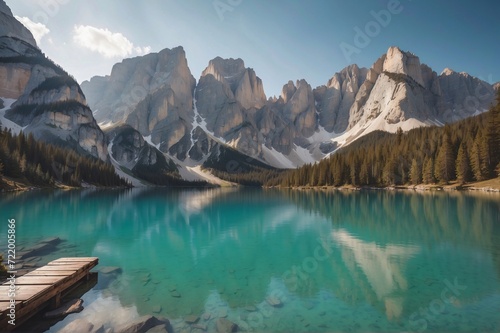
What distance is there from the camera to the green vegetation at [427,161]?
82625mm

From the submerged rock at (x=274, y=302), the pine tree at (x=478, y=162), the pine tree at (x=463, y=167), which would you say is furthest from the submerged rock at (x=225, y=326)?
the pine tree at (x=463, y=167)

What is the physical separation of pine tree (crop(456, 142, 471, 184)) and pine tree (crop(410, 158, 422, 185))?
1407 cm

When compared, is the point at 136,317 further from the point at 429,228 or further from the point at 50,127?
the point at 50,127

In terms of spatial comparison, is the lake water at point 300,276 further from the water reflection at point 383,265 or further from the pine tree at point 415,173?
the pine tree at point 415,173

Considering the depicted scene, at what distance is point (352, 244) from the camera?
23547 mm

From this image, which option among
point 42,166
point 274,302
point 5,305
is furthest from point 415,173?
point 42,166

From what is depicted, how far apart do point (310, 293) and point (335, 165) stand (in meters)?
118

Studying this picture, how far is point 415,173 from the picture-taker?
329 ft

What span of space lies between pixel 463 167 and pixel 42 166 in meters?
152

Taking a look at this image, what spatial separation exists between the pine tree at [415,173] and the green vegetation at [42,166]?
131 metres

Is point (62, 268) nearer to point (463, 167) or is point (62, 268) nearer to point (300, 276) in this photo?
point (300, 276)

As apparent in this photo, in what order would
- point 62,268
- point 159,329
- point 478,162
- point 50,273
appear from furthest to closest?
point 478,162, point 62,268, point 50,273, point 159,329

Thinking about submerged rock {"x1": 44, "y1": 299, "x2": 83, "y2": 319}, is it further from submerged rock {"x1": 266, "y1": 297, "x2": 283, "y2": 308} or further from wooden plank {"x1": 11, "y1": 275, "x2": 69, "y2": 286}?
submerged rock {"x1": 266, "y1": 297, "x2": 283, "y2": 308}

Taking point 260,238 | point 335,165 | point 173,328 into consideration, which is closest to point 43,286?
point 173,328
